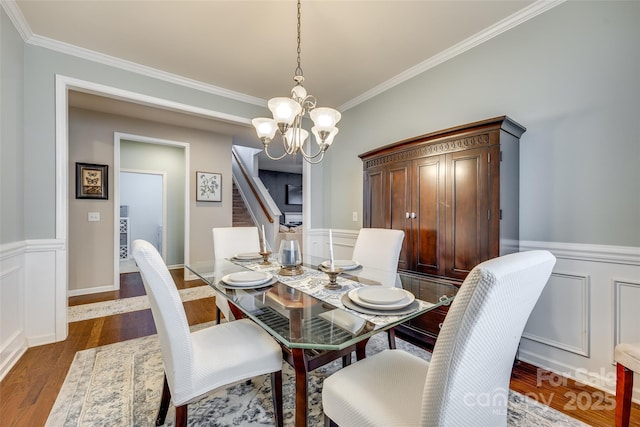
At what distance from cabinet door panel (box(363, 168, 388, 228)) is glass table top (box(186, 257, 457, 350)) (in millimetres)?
795

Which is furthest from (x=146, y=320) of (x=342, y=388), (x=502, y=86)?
(x=502, y=86)

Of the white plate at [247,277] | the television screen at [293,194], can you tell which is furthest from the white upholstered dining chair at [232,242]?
the television screen at [293,194]

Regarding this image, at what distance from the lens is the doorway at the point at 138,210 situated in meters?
5.90

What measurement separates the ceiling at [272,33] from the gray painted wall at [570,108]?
23cm

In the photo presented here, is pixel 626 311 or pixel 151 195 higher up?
pixel 151 195

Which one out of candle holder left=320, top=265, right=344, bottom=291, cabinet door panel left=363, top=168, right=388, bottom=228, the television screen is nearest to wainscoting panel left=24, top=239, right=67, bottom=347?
candle holder left=320, top=265, right=344, bottom=291

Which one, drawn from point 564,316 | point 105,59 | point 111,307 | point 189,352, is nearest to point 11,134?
point 105,59

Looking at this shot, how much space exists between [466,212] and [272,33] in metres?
1.99

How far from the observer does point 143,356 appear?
1987mm

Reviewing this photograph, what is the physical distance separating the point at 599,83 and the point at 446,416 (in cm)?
211

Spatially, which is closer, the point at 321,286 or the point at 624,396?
the point at 624,396

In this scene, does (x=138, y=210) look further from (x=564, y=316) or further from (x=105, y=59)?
(x=564, y=316)

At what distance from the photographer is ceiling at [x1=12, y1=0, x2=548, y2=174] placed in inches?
72.4

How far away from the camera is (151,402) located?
1.49m
